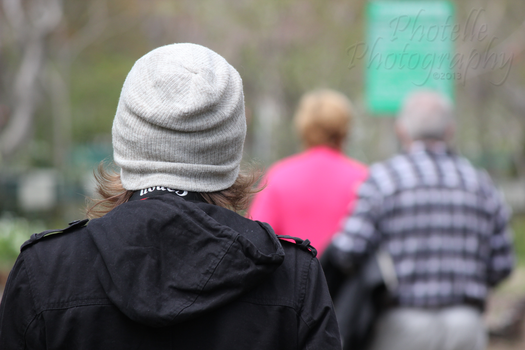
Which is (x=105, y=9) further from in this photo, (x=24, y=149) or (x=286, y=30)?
(x=286, y=30)

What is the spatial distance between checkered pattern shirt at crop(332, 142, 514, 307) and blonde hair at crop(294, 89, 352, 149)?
77cm

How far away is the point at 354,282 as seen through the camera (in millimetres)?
3012

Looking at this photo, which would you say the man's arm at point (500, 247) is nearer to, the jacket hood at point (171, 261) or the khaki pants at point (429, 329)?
the khaki pants at point (429, 329)

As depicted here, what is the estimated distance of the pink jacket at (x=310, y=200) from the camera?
3469 millimetres

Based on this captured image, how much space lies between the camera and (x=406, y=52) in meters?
5.71

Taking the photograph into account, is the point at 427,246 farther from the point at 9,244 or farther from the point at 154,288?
the point at 9,244

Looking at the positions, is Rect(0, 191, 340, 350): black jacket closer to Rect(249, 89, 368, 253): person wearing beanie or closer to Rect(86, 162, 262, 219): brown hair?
Rect(86, 162, 262, 219): brown hair

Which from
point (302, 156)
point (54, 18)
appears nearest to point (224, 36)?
point (54, 18)

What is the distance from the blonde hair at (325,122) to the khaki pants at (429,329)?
1.19 metres

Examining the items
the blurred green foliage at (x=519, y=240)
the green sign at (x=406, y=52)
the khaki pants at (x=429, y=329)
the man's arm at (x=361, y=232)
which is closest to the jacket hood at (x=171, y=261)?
the man's arm at (x=361, y=232)

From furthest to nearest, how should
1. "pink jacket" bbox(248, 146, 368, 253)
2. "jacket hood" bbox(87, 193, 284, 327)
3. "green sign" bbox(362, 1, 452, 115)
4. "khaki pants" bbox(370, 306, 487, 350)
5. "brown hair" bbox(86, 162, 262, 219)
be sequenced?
1. "green sign" bbox(362, 1, 452, 115)
2. "pink jacket" bbox(248, 146, 368, 253)
3. "khaki pants" bbox(370, 306, 487, 350)
4. "brown hair" bbox(86, 162, 262, 219)
5. "jacket hood" bbox(87, 193, 284, 327)

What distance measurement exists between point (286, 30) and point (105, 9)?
792cm

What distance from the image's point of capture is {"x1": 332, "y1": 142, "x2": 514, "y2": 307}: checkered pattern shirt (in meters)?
2.95

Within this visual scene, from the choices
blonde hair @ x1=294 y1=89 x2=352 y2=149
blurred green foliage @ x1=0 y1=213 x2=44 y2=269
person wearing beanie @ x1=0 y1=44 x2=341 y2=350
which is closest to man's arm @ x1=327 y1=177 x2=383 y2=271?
blonde hair @ x1=294 y1=89 x2=352 y2=149
